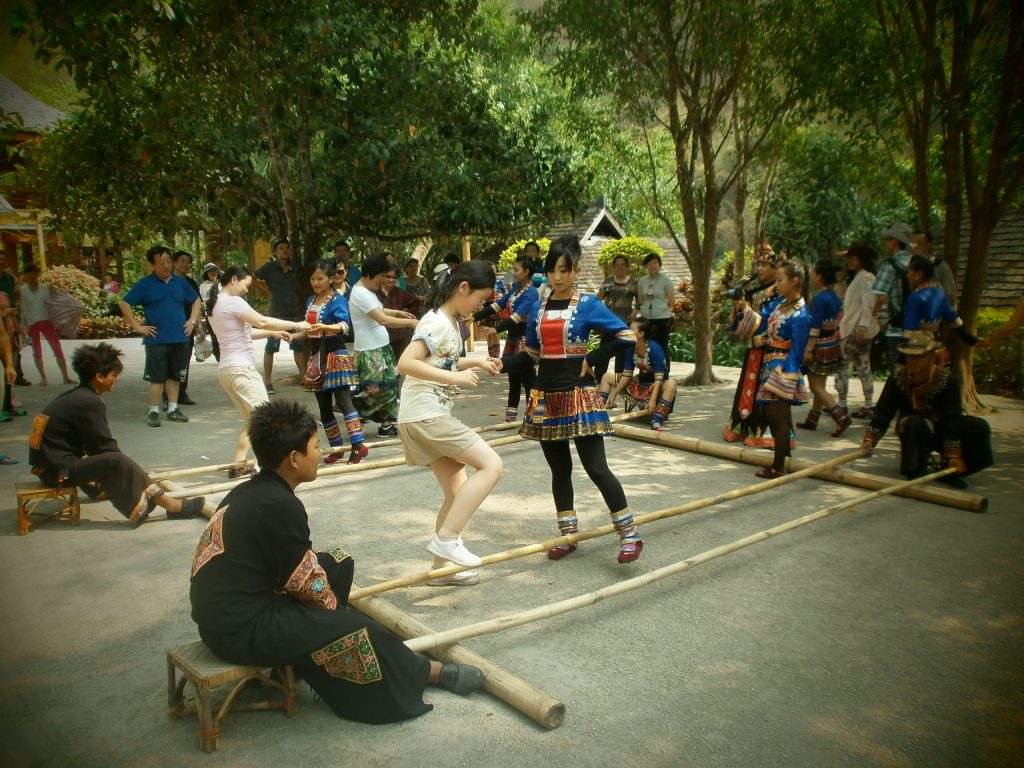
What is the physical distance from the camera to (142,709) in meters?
3.01

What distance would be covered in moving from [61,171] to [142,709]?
862cm

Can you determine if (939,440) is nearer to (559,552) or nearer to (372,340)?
(559,552)

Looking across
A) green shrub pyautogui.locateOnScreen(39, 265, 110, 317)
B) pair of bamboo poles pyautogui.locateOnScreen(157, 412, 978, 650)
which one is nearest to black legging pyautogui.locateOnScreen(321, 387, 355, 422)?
pair of bamboo poles pyautogui.locateOnScreen(157, 412, 978, 650)

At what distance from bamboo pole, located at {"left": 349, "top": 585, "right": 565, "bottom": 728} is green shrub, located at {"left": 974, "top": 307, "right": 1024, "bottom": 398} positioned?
31.2 ft

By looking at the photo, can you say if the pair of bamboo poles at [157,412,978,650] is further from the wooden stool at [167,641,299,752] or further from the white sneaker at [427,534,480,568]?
the wooden stool at [167,641,299,752]

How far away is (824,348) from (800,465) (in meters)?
1.85

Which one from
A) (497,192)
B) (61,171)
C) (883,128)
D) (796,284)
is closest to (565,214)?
(497,192)

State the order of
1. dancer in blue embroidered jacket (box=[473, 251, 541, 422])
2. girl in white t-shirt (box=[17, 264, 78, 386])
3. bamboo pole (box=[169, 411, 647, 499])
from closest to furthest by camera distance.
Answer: bamboo pole (box=[169, 411, 647, 499]) < dancer in blue embroidered jacket (box=[473, 251, 541, 422]) < girl in white t-shirt (box=[17, 264, 78, 386])

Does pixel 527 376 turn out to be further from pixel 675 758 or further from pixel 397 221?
pixel 675 758

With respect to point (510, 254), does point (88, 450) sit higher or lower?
lower

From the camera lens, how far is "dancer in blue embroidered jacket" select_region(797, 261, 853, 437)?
7379 mm

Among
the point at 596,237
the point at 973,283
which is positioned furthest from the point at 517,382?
the point at 596,237

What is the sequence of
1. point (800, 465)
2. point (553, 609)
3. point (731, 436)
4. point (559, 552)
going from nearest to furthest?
point (553, 609) < point (559, 552) < point (800, 465) < point (731, 436)

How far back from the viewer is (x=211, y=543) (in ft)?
9.29
